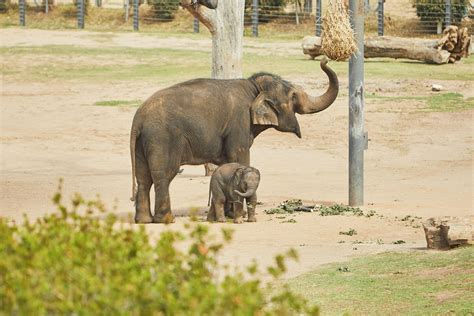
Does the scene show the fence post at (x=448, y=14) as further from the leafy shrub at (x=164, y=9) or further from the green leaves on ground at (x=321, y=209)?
the green leaves on ground at (x=321, y=209)

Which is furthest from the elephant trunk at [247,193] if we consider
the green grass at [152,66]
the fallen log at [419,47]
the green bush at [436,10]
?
the green bush at [436,10]

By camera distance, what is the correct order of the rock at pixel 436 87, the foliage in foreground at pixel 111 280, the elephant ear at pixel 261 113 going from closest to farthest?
the foliage in foreground at pixel 111 280, the elephant ear at pixel 261 113, the rock at pixel 436 87

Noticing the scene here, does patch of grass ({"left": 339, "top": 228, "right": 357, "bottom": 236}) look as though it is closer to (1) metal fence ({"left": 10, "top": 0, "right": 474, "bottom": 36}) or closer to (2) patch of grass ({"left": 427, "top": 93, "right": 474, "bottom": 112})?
(2) patch of grass ({"left": 427, "top": 93, "right": 474, "bottom": 112})

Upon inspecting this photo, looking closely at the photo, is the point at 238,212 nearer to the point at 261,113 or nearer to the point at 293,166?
the point at 261,113

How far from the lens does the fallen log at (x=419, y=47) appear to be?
34.3m

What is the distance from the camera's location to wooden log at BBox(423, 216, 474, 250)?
12.7m

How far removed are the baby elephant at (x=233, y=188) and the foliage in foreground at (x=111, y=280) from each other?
30.6 ft

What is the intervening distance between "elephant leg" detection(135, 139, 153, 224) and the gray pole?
2.75m

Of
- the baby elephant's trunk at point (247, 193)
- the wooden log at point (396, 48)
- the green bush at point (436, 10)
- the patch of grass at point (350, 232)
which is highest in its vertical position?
the green bush at point (436, 10)

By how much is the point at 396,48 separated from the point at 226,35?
592 inches

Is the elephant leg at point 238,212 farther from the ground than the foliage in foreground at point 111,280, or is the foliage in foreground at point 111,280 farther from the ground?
the foliage in foreground at point 111,280

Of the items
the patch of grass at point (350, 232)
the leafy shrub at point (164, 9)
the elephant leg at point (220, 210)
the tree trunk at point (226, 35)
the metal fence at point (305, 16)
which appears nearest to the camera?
the patch of grass at point (350, 232)

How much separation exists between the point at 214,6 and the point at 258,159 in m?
3.84

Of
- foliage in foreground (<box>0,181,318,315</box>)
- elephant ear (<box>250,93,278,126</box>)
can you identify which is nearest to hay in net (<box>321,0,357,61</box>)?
elephant ear (<box>250,93,278,126</box>)
